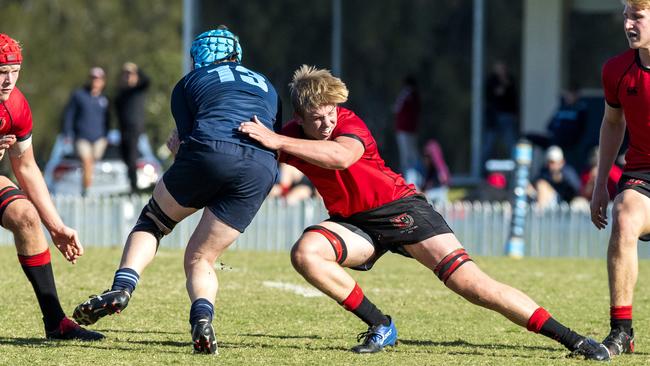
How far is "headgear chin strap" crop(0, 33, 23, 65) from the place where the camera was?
626cm

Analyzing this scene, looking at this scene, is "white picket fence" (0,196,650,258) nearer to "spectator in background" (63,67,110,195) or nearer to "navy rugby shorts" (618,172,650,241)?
"spectator in background" (63,67,110,195)

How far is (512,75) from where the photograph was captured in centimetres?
1966

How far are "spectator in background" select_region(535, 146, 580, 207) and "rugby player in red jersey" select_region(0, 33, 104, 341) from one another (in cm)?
921

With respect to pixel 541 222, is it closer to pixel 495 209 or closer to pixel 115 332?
pixel 495 209

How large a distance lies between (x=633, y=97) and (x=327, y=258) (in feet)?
5.99

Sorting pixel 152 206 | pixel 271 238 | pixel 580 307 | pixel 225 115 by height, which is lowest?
pixel 271 238

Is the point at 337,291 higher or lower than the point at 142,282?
higher

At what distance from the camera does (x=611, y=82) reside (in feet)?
22.0

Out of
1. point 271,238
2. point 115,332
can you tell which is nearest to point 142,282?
point 115,332

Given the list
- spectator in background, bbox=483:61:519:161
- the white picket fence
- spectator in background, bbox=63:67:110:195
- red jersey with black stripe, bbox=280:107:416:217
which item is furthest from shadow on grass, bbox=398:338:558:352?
spectator in background, bbox=483:61:519:161

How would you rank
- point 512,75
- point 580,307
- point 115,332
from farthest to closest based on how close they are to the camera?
point 512,75 → point 580,307 → point 115,332

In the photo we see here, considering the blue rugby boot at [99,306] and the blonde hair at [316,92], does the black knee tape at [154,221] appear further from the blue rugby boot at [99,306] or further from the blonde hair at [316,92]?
the blonde hair at [316,92]

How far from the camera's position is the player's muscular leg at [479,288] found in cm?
625

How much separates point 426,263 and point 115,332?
189 centimetres
